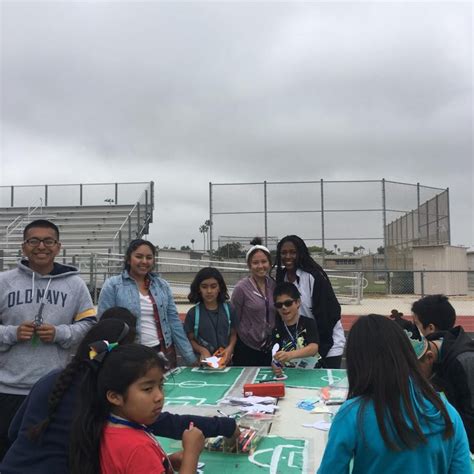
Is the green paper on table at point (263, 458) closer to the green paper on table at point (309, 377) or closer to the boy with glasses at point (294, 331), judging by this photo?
the green paper on table at point (309, 377)

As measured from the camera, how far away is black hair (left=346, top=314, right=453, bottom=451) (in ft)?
4.71

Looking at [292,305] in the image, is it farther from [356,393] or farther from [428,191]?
[428,191]

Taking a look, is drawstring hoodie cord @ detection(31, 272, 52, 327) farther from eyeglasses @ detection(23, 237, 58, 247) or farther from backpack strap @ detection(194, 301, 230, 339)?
backpack strap @ detection(194, 301, 230, 339)

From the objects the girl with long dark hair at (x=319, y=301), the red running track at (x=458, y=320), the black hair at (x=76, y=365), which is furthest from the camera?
the red running track at (x=458, y=320)

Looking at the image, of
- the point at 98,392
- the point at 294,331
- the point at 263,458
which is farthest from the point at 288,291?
the point at 98,392

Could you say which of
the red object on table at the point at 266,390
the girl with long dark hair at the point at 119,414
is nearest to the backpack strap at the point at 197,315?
the red object on table at the point at 266,390

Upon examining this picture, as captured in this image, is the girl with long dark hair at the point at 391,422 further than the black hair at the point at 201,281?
No

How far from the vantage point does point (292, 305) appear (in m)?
3.64

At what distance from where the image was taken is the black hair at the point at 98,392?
4.92 feet

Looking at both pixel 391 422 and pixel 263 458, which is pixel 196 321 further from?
pixel 391 422

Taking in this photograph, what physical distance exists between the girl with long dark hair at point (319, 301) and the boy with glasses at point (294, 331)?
0.23 m

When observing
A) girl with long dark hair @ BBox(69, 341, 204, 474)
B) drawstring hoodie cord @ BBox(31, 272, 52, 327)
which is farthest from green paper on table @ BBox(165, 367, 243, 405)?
girl with long dark hair @ BBox(69, 341, 204, 474)

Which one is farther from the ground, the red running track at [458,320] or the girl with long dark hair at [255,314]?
the girl with long dark hair at [255,314]

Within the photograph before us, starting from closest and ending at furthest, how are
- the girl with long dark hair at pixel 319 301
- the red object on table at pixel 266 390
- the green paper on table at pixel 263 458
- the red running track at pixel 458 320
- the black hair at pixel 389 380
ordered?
the black hair at pixel 389 380, the green paper on table at pixel 263 458, the red object on table at pixel 266 390, the girl with long dark hair at pixel 319 301, the red running track at pixel 458 320
